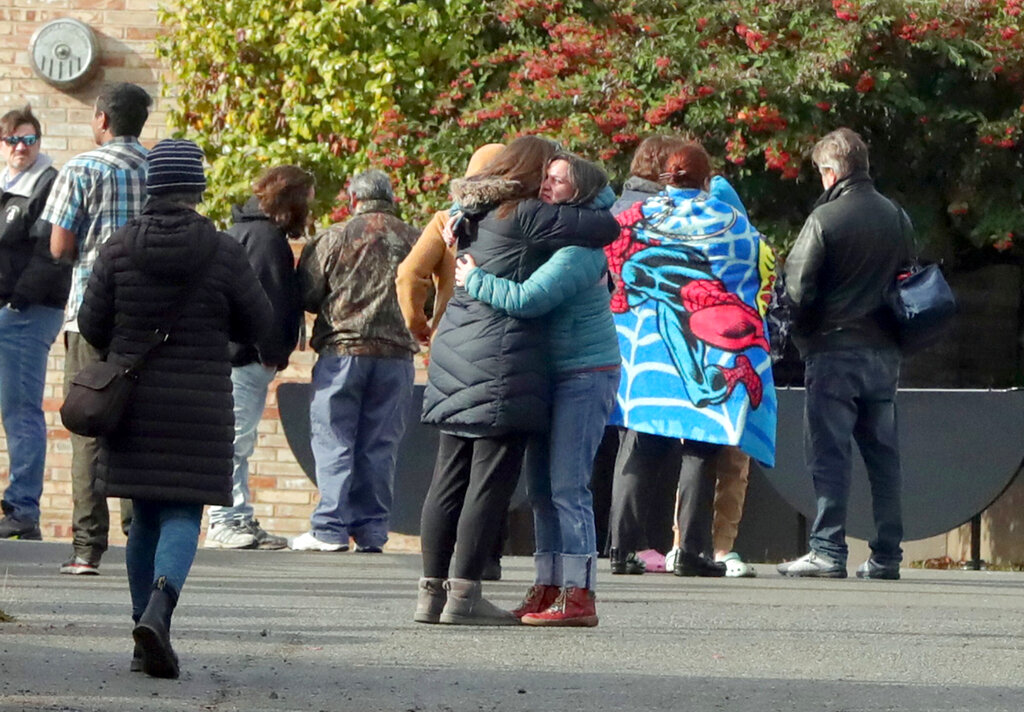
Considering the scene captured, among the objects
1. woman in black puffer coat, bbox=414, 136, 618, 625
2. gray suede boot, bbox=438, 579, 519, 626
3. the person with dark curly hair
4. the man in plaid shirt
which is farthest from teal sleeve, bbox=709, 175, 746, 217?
gray suede boot, bbox=438, 579, 519, 626

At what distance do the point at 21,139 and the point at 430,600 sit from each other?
3.74 meters

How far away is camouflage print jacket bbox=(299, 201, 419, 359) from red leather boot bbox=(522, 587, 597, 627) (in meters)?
3.34

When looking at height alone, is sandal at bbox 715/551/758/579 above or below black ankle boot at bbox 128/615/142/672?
above

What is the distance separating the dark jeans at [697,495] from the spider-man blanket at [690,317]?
0.10 m

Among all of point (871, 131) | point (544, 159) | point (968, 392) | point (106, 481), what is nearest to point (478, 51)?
point (871, 131)

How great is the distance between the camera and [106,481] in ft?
19.9

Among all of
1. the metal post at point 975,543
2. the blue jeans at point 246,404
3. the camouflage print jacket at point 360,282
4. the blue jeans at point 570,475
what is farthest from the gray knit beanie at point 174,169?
the metal post at point 975,543

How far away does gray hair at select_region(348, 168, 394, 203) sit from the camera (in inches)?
408

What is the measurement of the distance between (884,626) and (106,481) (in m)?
2.79

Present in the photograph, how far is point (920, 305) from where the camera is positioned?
9562 mm

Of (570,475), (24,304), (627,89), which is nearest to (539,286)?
(570,475)

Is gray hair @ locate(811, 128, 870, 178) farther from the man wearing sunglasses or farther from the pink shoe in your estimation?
the man wearing sunglasses

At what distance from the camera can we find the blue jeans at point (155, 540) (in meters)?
5.98

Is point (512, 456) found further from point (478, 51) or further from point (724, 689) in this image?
point (478, 51)
